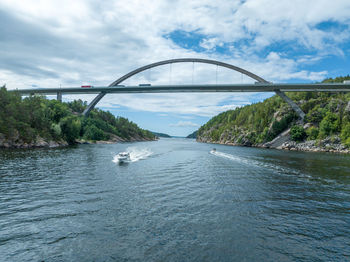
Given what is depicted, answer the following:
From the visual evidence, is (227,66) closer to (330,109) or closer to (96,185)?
(330,109)

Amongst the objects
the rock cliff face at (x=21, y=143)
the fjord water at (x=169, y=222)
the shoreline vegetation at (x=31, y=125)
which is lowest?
the fjord water at (x=169, y=222)

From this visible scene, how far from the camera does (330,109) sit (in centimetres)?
9131

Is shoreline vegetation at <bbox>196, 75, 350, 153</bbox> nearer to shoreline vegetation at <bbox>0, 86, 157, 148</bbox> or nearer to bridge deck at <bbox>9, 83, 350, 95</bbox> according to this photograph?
bridge deck at <bbox>9, 83, 350, 95</bbox>

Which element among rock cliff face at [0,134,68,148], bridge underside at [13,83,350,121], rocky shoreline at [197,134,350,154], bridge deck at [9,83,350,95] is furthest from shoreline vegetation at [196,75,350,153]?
rock cliff face at [0,134,68,148]

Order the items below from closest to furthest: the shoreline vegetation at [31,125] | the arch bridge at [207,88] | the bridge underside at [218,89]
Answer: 1. the shoreline vegetation at [31,125]
2. the bridge underside at [218,89]
3. the arch bridge at [207,88]

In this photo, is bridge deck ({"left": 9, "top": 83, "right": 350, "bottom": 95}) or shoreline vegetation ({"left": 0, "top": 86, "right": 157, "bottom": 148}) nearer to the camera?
shoreline vegetation ({"left": 0, "top": 86, "right": 157, "bottom": 148})

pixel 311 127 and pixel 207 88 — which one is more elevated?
pixel 207 88

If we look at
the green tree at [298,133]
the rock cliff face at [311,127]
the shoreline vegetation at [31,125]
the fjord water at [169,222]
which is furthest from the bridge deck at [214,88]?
the fjord water at [169,222]

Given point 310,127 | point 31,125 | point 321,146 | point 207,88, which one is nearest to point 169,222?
point 31,125

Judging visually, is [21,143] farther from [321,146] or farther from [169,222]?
[321,146]

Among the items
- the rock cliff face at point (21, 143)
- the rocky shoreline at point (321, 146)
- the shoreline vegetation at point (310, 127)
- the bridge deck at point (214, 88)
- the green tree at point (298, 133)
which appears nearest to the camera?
the rock cliff face at point (21, 143)

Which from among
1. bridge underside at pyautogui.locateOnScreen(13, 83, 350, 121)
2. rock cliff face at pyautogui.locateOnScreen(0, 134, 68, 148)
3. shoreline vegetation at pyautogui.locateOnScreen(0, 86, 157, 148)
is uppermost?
bridge underside at pyautogui.locateOnScreen(13, 83, 350, 121)

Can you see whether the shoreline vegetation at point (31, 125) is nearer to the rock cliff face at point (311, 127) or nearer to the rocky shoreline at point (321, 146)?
the rocky shoreline at point (321, 146)

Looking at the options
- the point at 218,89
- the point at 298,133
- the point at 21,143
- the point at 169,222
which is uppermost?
the point at 218,89
